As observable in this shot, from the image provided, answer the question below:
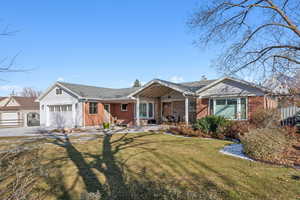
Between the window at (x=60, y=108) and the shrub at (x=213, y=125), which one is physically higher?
the window at (x=60, y=108)

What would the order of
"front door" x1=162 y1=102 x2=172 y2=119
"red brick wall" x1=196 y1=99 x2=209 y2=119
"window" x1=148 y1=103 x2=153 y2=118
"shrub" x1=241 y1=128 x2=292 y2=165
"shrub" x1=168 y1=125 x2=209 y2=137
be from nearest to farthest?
1. "shrub" x1=241 y1=128 x2=292 y2=165
2. "shrub" x1=168 y1=125 x2=209 y2=137
3. "red brick wall" x1=196 y1=99 x2=209 y2=119
4. "window" x1=148 y1=103 x2=153 y2=118
5. "front door" x1=162 y1=102 x2=172 y2=119

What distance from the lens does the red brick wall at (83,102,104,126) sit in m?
18.7

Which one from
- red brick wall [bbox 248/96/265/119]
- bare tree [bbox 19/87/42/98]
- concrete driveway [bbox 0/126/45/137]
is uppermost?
bare tree [bbox 19/87/42/98]

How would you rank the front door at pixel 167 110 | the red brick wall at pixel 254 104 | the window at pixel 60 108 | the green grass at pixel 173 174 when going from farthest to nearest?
the front door at pixel 167 110 < the window at pixel 60 108 < the red brick wall at pixel 254 104 < the green grass at pixel 173 174

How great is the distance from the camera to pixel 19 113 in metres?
26.5

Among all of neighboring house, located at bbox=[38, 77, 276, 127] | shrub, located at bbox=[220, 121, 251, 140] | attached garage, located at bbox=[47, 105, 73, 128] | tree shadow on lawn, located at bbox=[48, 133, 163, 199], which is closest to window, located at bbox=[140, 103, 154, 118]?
neighboring house, located at bbox=[38, 77, 276, 127]

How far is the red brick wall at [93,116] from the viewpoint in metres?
18.7

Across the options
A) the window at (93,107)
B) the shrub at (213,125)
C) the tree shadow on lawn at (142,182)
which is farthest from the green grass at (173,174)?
the window at (93,107)

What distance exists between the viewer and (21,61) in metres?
4.25

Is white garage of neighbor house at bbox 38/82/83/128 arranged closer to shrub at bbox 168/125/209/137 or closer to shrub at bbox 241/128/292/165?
shrub at bbox 168/125/209/137

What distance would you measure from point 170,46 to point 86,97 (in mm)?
9698

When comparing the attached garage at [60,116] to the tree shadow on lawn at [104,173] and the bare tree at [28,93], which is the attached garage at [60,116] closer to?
the tree shadow on lawn at [104,173]

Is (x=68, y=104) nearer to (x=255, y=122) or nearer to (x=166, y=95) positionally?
(x=166, y=95)

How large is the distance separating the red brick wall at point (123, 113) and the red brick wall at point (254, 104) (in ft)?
37.4
